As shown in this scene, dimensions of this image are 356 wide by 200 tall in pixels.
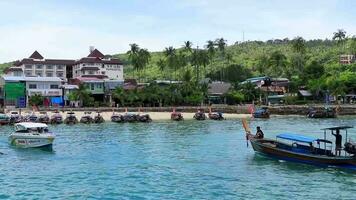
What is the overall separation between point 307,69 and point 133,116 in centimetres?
7268

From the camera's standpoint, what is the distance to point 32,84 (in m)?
138

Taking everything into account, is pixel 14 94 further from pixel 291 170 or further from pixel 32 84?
pixel 291 170

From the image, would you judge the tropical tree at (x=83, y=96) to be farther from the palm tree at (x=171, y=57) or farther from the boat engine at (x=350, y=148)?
the boat engine at (x=350, y=148)

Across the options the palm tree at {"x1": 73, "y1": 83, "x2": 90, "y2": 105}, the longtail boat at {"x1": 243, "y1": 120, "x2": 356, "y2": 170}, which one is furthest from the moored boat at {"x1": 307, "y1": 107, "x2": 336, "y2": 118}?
the longtail boat at {"x1": 243, "y1": 120, "x2": 356, "y2": 170}

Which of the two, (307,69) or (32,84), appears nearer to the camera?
(32,84)

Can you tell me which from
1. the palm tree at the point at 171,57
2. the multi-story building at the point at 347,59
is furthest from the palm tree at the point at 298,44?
the palm tree at the point at 171,57

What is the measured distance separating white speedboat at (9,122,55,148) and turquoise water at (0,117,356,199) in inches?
43.9

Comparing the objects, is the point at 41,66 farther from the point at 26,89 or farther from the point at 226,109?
the point at 226,109

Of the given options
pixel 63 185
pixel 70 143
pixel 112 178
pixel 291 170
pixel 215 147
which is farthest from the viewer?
pixel 70 143

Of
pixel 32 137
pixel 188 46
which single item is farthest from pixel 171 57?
pixel 32 137

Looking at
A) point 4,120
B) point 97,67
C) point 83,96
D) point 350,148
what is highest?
point 97,67

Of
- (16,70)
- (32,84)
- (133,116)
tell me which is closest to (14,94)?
(32,84)

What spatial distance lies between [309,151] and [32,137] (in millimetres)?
29024

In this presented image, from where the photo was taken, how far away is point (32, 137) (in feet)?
178
